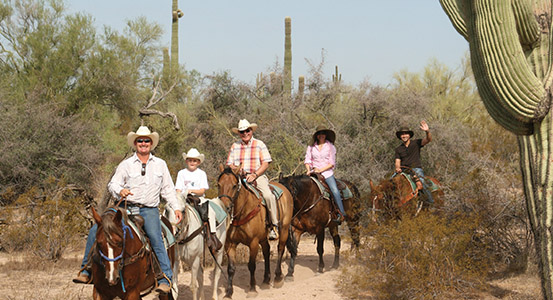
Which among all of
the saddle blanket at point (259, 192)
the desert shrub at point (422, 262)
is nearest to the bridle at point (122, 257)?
the saddle blanket at point (259, 192)

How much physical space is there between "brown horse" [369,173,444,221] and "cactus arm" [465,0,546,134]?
3.28 meters

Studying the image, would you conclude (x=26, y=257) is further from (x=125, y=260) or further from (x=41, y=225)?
(x=125, y=260)

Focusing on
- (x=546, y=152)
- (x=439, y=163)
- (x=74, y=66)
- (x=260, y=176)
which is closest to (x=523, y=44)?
(x=546, y=152)

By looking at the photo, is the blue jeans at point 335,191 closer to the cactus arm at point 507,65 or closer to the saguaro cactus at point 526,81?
the saguaro cactus at point 526,81

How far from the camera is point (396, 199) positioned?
9.72 meters

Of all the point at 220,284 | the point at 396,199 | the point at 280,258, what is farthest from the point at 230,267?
the point at 396,199

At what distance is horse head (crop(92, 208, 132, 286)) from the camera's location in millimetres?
5391

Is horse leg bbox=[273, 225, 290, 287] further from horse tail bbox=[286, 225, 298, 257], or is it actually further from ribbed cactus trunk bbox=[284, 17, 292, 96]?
ribbed cactus trunk bbox=[284, 17, 292, 96]

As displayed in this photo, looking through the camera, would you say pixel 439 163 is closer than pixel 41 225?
No

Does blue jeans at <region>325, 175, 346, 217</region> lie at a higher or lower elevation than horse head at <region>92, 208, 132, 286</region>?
higher

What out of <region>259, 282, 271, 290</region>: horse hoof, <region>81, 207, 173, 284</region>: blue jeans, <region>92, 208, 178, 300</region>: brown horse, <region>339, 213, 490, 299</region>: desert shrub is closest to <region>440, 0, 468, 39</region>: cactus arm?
<region>339, 213, 490, 299</region>: desert shrub

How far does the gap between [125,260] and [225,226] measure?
332 cm

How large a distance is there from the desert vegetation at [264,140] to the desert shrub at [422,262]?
2cm

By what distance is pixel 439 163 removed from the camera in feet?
55.8
